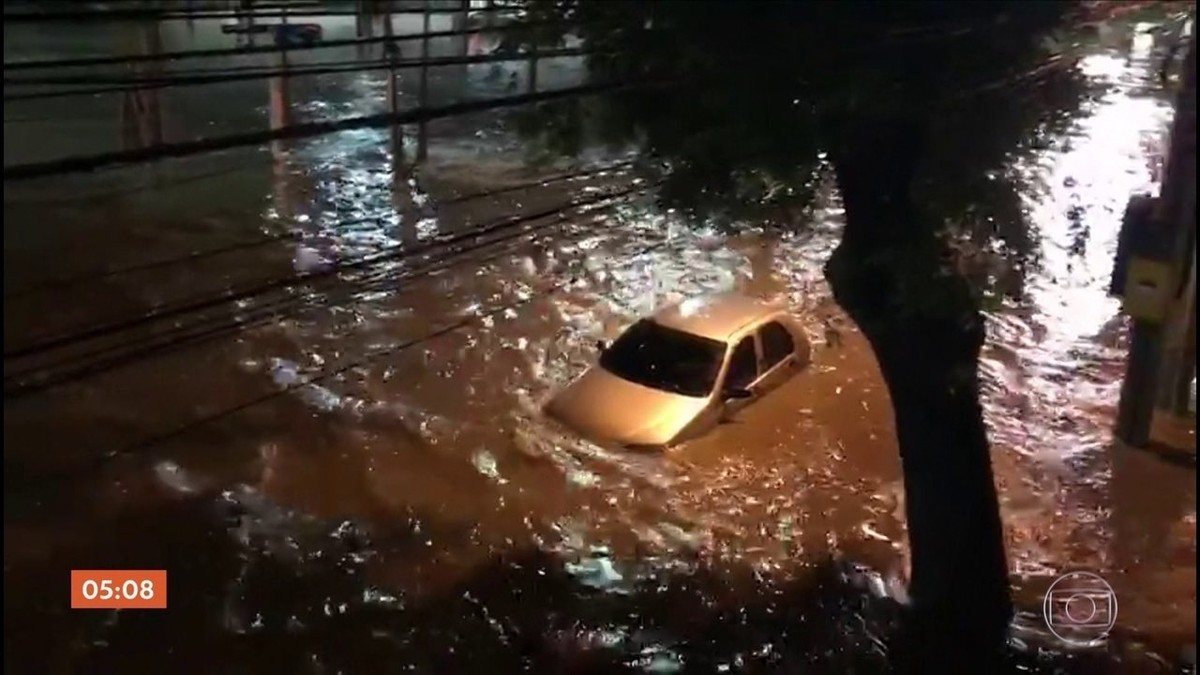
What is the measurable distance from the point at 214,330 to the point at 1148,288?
1.03m

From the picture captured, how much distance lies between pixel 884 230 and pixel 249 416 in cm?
86

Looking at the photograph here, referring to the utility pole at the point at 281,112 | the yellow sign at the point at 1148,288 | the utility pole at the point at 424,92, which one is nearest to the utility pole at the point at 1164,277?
the yellow sign at the point at 1148,288

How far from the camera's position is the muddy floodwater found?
1391mm

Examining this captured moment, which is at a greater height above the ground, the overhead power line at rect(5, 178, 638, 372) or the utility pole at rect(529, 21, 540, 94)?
the utility pole at rect(529, 21, 540, 94)

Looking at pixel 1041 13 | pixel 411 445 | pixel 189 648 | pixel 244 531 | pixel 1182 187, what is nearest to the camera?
pixel 1182 187

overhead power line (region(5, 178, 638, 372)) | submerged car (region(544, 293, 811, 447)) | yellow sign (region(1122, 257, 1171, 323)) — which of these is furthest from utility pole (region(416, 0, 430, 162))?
yellow sign (region(1122, 257, 1171, 323))

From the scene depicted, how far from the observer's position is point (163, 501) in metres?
1.63

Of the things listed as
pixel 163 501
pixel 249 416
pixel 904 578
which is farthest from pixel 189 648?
pixel 904 578

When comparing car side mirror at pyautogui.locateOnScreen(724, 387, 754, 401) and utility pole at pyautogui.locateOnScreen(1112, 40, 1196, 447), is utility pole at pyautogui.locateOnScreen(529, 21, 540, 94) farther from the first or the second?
utility pole at pyautogui.locateOnScreen(1112, 40, 1196, 447)

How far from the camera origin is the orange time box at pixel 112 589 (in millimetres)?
1344

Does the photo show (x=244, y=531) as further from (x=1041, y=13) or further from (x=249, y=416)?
(x=1041, y=13)

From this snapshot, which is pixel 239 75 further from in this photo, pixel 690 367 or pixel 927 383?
pixel 927 383

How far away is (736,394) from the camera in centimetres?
169

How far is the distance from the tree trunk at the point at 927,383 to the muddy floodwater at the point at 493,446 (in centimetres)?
4
